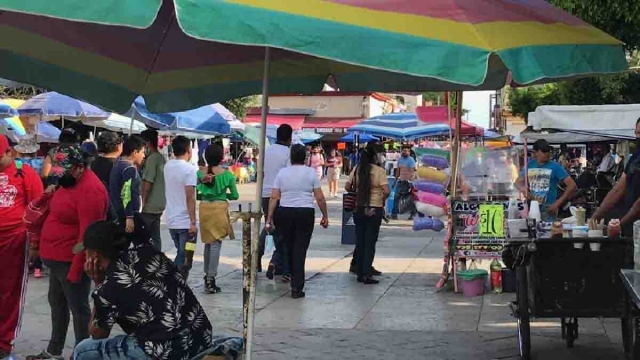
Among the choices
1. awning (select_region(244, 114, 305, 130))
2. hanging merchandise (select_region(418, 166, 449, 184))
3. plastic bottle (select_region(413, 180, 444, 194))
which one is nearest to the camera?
plastic bottle (select_region(413, 180, 444, 194))

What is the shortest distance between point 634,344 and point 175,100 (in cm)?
363

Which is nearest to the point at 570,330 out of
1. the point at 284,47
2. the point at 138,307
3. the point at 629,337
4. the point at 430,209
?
the point at 629,337

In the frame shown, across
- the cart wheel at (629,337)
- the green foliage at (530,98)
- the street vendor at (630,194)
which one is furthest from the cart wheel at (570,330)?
the green foliage at (530,98)

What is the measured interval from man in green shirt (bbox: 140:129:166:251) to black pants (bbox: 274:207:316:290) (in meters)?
1.29

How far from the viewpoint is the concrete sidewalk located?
6.97 metres

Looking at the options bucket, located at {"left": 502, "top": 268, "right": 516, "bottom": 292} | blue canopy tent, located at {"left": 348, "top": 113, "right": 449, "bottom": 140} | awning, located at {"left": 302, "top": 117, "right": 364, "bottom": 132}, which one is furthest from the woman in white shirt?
awning, located at {"left": 302, "top": 117, "right": 364, "bottom": 132}

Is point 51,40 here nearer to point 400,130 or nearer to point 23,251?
point 23,251

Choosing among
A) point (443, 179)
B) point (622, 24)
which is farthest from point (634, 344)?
point (622, 24)

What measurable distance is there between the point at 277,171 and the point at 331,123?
140 ft

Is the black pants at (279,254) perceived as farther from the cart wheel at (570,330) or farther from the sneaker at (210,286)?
the cart wheel at (570,330)

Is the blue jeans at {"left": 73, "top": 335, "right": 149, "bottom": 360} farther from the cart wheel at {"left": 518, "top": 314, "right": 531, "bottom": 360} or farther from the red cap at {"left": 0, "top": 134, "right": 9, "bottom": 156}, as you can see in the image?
the cart wheel at {"left": 518, "top": 314, "right": 531, "bottom": 360}

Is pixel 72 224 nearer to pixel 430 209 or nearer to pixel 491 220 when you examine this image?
pixel 491 220

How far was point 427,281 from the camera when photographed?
1058cm

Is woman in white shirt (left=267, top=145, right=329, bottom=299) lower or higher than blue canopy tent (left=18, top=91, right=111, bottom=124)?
lower
